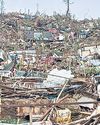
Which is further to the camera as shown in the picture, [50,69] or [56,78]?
[50,69]

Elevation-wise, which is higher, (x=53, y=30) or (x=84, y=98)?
(x=53, y=30)

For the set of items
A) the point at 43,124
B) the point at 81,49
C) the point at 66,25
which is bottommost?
the point at 43,124

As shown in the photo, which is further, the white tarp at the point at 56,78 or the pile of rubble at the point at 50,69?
the white tarp at the point at 56,78

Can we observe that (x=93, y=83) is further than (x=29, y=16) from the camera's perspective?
No

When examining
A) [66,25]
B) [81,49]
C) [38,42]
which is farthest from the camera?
[66,25]

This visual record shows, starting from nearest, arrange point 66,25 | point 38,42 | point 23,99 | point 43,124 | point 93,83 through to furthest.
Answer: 1. point 43,124
2. point 23,99
3. point 93,83
4. point 38,42
5. point 66,25

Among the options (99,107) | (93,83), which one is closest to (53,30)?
(93,83)

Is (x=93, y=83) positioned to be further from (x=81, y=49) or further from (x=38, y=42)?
Answer: (x=38, y=42)

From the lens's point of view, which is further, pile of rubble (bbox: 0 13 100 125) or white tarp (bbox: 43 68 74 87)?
white tarp (bbox: 43 68 74 87)

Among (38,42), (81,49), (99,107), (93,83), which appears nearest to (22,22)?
(38,42)
